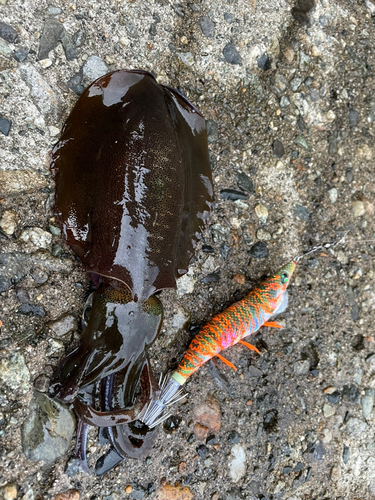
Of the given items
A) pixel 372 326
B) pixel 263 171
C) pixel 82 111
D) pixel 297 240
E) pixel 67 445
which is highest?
pixel 82 111

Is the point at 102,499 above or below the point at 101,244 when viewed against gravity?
below

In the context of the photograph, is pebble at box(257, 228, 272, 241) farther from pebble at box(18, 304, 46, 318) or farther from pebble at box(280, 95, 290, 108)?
pebble at box(18, 304, 46, 318)

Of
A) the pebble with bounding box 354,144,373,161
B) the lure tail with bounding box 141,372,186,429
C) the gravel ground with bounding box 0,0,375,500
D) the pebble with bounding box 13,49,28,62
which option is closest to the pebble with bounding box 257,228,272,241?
the gravel ground with bounding box 0,0,375,500

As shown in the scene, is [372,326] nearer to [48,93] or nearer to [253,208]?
[253,208]

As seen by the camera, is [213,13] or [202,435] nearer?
[202,435]

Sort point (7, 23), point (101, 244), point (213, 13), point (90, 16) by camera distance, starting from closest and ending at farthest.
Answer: point (101, 244)
point (7, 23)
point (90, 16)
point (213, 13)

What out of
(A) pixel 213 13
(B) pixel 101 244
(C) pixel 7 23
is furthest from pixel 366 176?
(C) pixel 7 23
